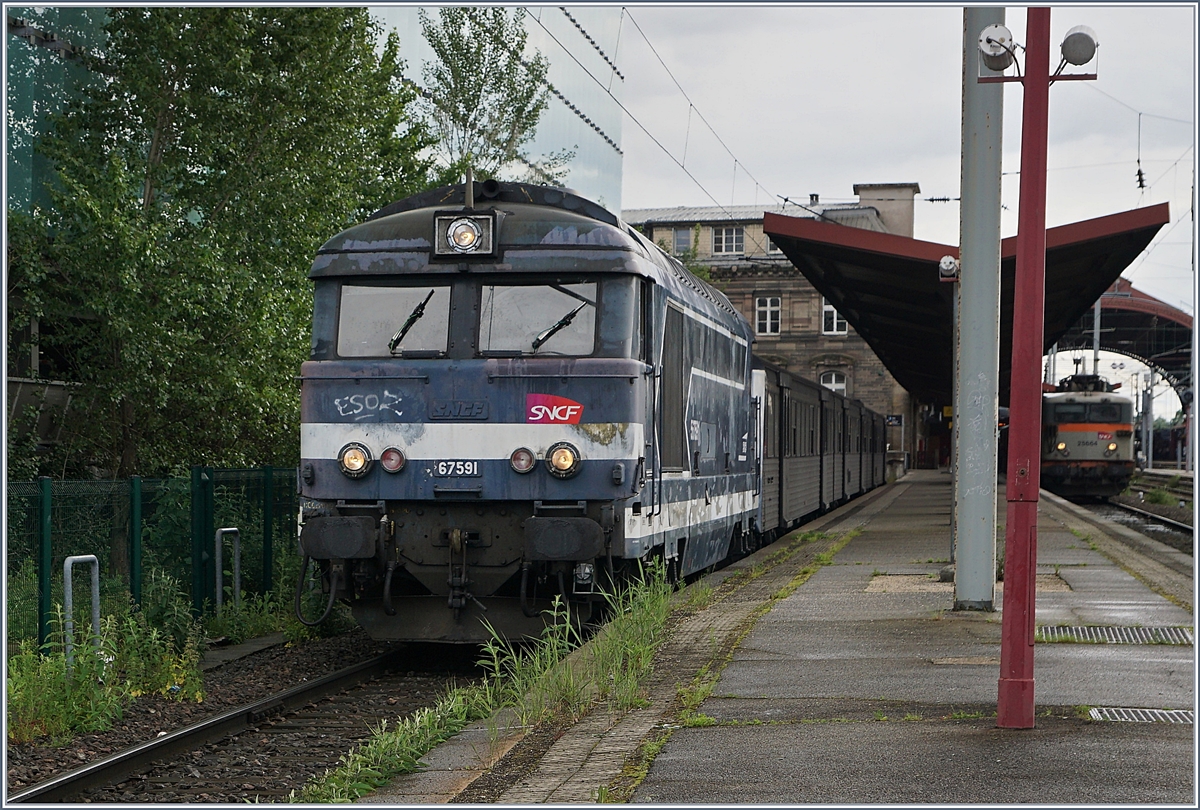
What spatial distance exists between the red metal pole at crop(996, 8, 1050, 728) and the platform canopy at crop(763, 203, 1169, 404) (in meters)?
11.3

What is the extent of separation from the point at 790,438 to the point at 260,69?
11041 millimetres

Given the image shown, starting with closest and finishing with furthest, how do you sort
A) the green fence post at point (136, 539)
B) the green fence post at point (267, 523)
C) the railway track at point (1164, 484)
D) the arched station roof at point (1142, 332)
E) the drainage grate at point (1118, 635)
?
the drainage grate at point (1118, 635), the green fence post at point (136, 539), the green fence post at point (267, 523), the railway track at point (1164, 484), the arched station roof at point (1142, 332)

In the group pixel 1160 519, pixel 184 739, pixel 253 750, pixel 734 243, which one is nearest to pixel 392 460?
pixel 253 750

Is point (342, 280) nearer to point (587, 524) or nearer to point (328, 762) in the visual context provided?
point (587, 524)

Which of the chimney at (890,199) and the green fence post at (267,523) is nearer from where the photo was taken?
the green fence post at (267,523)

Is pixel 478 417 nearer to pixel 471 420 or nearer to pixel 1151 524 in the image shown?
pixel 471 420

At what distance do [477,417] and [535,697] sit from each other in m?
3.06

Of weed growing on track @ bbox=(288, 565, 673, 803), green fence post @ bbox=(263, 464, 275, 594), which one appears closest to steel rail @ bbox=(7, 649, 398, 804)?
weed growing on track @ bbox=(288, 565, 673, 803)

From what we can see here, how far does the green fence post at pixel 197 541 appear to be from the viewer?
526 inches

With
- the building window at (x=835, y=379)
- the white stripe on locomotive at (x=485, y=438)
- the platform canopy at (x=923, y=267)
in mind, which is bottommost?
the white stripe on locomotive at (x=485, y=438)

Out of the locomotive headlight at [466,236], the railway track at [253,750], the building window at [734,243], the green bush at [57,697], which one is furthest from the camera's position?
the building window at [734,243]

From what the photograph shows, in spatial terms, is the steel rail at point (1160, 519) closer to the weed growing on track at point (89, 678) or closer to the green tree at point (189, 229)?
the green tree at point (189, 229)

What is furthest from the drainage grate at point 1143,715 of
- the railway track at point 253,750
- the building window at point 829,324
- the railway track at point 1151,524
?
the building window at point 829,324

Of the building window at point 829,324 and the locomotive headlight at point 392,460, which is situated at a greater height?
the building window at point 829,324
